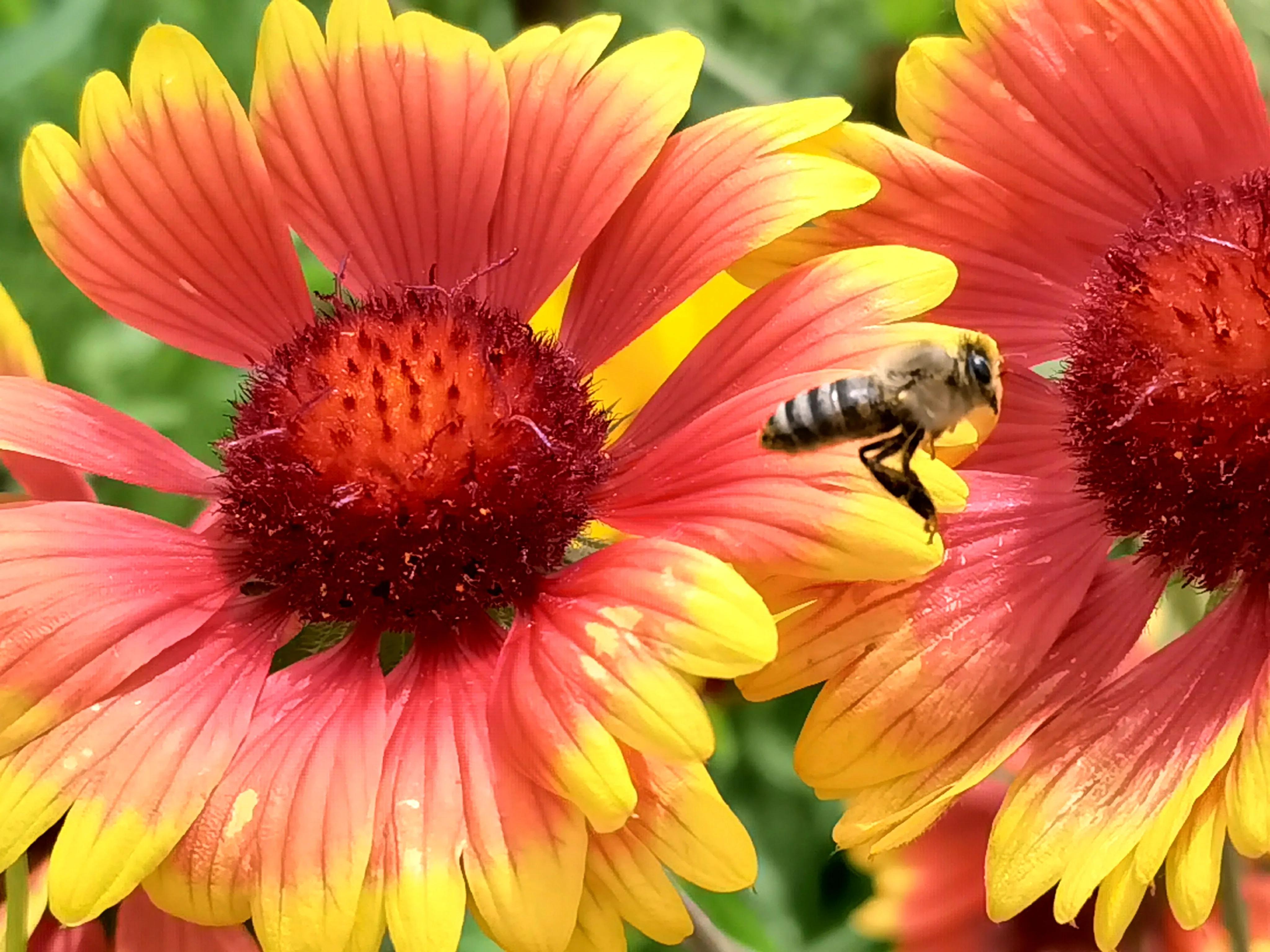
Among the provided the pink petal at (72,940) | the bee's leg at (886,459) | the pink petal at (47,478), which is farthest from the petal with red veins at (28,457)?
the bee's leg at (886,459)

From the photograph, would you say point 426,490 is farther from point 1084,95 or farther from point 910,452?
point 1084,95

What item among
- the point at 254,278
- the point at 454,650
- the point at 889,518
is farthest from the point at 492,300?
the point at 889,518

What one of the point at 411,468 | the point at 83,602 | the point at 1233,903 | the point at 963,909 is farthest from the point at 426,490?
the point at 963,909

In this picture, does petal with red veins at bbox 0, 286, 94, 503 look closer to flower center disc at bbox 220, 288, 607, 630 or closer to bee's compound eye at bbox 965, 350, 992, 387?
flower center disc at bbox 220, 288, 607, 630

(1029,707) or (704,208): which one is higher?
(704,208)

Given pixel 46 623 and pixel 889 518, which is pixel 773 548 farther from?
pixel 46 623

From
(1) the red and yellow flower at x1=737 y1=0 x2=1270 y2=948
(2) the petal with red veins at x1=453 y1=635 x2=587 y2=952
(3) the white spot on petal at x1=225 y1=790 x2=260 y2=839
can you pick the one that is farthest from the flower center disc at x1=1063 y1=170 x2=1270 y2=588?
(3) the white spot on petal at x1=225 y1=790 x2=260 y2=839

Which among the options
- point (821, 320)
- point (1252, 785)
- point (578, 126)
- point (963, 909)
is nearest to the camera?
point (1252, 785)
